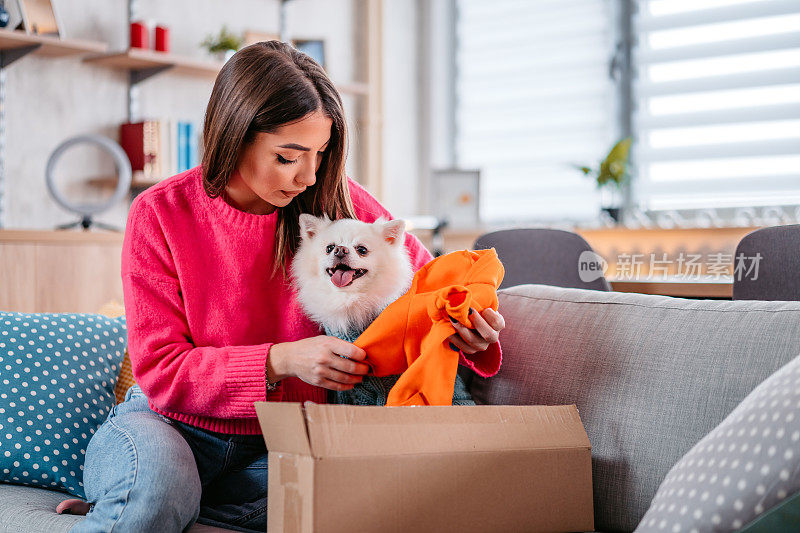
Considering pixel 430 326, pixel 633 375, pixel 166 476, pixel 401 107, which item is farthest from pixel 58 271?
pixel 401 107

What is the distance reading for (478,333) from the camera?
4.05 ft

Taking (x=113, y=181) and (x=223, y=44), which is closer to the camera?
(x=113, y=181)

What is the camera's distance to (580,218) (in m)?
4.14

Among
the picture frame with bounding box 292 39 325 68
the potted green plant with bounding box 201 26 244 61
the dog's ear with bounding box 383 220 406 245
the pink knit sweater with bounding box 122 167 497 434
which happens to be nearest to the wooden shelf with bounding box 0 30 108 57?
the potted green plant with bounding box 201 26 244 61

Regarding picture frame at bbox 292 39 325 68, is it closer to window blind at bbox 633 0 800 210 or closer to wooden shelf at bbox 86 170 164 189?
wooden shelf at bbox 86 170 164 189

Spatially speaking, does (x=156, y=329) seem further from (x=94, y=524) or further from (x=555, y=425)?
(x=555, y=425)

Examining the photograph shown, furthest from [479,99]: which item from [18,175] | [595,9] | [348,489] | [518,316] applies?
[348,489]

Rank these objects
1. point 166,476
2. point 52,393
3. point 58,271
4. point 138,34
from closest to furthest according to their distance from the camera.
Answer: point 166,476, point 52,393, point 58,271, point 138,34

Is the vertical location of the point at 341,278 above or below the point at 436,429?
above

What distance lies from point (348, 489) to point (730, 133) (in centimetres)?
327

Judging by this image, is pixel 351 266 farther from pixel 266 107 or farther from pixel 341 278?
pixel 266 107

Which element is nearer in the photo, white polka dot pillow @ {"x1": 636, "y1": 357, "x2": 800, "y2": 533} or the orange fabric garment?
white polka dot pillow @ {"x1": 636, "y1": 357, "x2": 800, "y2": 533}

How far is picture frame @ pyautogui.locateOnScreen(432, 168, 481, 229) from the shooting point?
4.12 m

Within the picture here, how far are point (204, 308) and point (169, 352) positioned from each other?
0.37 ft
